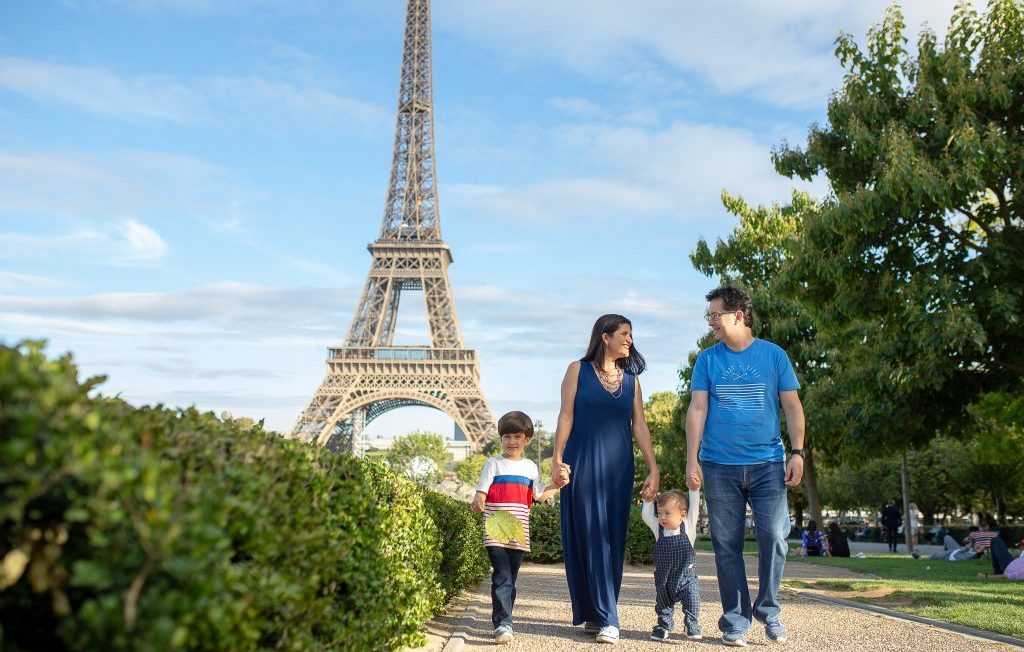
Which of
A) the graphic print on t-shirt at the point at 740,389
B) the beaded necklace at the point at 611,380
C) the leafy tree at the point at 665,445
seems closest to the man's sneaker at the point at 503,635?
the beaded necklace at the point at 611,380

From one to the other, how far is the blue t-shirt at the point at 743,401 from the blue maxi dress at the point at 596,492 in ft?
1.82

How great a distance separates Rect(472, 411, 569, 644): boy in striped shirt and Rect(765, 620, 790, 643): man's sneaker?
5.63ft

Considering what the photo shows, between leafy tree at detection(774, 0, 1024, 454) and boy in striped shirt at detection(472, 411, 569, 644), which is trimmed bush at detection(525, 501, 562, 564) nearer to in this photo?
leafy tree at detection(774, 0, 1024, 454)

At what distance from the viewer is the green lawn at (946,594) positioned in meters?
7.33

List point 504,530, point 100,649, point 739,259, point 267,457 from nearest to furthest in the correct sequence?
point 100,649 → point 267,457 → point 504,530 → point 739,259

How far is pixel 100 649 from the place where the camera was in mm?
2188

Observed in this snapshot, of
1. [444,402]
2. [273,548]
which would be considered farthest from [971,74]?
[444,402]

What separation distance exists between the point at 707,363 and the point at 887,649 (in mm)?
2170

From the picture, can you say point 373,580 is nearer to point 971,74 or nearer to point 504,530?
point 504,530

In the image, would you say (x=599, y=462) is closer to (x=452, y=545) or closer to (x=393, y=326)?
(x=452, y=545)

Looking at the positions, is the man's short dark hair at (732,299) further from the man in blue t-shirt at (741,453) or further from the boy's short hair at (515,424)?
the boy's short hair at (515,424)

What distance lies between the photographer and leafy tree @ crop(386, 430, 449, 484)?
7419cm

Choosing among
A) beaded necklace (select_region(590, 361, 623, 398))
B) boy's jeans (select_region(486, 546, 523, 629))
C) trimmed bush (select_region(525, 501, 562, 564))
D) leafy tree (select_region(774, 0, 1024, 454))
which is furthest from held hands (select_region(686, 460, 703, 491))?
trimmed bush (select_region(525, 501, 562, 564))

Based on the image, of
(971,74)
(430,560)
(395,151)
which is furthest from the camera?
(395,151)
